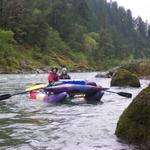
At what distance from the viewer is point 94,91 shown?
18375 mm

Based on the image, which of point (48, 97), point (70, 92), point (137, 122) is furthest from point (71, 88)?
point (137, 122)

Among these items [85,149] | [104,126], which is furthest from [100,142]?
[104,126]

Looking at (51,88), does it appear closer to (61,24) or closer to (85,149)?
(85,149)

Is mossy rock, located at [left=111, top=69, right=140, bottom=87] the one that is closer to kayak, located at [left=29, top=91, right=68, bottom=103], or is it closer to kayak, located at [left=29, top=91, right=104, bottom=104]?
kayak, located at [left=29, top=91, right=68, bottom=103]

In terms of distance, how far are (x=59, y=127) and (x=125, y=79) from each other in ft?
52.8

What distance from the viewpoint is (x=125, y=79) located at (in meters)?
27.3

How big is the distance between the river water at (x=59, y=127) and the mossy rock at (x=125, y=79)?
32.9 ft

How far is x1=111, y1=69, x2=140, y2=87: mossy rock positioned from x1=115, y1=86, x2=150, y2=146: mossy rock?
54.7ft

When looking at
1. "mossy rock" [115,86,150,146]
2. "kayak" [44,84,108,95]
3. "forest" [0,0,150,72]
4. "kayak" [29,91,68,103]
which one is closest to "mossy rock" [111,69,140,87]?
"kayak" [29,91,68,103]

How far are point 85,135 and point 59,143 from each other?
0.97m

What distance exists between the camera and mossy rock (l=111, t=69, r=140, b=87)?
26.8 m

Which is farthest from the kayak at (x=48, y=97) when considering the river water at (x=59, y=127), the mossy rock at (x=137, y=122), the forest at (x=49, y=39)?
the forest at (x=49, y=39)

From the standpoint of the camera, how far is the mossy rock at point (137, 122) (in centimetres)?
931

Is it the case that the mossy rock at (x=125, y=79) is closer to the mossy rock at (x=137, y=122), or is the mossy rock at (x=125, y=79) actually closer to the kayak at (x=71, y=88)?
the kayak at (x=71, y=88)
